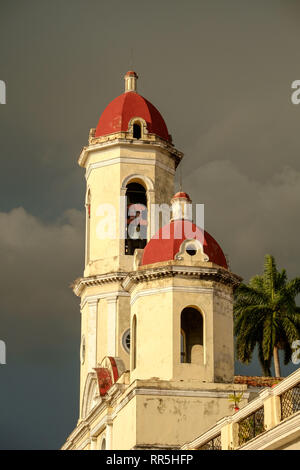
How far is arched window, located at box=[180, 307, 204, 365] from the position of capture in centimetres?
3519

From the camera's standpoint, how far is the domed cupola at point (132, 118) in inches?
1719

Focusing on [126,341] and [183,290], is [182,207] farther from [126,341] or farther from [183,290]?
[126,341]

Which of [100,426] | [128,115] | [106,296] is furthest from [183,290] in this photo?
[128,115]

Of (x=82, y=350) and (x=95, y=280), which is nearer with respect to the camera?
(x=95, y=280)

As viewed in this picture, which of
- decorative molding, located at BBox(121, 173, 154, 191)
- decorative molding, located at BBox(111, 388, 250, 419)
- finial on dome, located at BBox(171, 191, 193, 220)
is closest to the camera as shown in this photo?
decorative molding, located at BBox(111, 388, 250, 419)

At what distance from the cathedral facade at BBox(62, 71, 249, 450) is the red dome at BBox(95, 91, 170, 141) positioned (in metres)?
0.05

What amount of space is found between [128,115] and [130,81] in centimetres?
250

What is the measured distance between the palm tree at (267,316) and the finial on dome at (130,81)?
10.1 m

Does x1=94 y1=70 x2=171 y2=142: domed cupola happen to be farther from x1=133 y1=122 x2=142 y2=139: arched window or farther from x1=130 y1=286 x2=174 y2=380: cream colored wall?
x1=130 y1=286 x2=174 y2=380: cream colored wall

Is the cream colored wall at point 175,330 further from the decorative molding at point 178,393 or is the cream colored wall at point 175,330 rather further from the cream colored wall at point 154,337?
the decorative molding at point 178,393

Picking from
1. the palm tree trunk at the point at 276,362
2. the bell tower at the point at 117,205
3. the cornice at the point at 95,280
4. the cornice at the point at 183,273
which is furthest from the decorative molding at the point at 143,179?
the palm tree trunk at the point at 276,362

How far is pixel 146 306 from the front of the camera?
3450 cm

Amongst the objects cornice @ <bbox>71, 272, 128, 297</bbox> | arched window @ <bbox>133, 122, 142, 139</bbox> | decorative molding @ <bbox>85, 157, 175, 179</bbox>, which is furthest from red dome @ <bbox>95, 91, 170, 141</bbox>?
cornice @ <bbox>71, 272, 128, 297</bbox>

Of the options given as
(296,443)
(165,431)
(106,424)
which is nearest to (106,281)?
(106,424)
